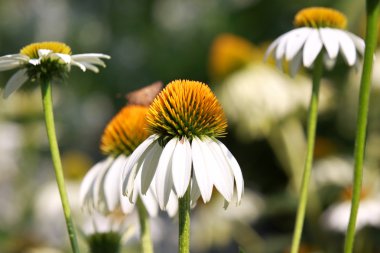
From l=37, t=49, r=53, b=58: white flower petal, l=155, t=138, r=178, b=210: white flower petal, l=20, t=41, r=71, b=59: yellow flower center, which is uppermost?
l=20, t=41, r=71, b=59: yellow flower center

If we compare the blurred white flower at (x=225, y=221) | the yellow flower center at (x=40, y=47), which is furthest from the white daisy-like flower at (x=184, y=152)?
the blurred white flower at (x=225, y=221)

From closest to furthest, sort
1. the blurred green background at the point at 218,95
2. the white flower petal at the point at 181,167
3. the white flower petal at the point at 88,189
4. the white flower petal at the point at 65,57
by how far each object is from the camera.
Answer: the white flower petal at the point at 181,167 → the white flower petal at the point at 65,57 → the white flower petal at the point at 88,189 → the blurred green background at the point at 218,95

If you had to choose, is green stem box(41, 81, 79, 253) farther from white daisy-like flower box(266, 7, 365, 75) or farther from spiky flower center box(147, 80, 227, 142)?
white daisy-like flower box(266, 7, 365, 75)

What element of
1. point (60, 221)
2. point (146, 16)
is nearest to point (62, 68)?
point (60, 221)

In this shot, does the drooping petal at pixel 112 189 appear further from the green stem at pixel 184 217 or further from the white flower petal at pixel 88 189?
the green stem at pixel 184 217

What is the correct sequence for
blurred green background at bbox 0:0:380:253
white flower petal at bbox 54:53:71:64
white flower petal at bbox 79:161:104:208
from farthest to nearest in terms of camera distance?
blurred green background at bbox 0:0:380:253 < white flower petal at bbox 79:161:104:208 < white flower petal at bbox 54:53:71:64

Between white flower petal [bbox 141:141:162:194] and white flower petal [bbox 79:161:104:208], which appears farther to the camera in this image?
white flower petal [bbox 79:161:104:208]

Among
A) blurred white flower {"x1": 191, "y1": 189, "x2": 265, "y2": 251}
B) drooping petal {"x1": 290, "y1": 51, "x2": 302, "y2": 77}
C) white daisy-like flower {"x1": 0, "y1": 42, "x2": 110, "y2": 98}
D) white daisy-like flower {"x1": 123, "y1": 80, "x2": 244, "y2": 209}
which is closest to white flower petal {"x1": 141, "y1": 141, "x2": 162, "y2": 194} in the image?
white daisy-like flower {"x1": 123, "y1": 80, "x2": 244, "y2": 209}

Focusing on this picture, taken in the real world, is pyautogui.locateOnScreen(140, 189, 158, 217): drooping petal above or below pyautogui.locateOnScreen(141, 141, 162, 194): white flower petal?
above
